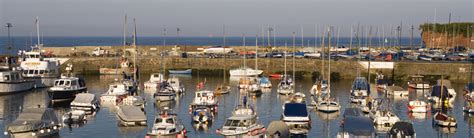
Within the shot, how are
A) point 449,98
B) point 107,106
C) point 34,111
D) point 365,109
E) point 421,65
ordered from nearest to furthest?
point 34,111
point 365,109
point 107,106
point 449,98
point 421,65

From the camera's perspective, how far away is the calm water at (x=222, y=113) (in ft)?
151

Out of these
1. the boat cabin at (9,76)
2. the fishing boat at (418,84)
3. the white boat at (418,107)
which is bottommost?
the white boat at (418,107)

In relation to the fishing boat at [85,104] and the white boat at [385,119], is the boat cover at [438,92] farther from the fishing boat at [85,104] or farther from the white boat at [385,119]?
the fishing boat at [85,104]

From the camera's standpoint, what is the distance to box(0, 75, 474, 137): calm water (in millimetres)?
46000

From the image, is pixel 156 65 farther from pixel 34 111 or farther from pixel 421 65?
pixel 34 111

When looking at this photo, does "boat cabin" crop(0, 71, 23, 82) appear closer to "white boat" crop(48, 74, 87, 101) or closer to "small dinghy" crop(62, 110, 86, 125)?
"white boat" crop(48, 74, 87, 101)

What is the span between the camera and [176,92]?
68.1 metres

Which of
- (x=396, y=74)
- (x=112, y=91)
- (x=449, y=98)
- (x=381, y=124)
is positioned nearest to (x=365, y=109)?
(x=381, y=124)

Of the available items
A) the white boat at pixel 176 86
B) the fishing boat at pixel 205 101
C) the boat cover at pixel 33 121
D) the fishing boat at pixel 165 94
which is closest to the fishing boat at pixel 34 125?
the boat cover at pixel 33 121

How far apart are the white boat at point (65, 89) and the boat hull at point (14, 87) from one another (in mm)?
7221

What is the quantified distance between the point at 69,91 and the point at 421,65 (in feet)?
138

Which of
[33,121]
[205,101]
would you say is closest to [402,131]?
[205,101]

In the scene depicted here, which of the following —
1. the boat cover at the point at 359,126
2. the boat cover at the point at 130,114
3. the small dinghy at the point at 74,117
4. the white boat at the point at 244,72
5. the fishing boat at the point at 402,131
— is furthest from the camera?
the white boat at the point at 244,72

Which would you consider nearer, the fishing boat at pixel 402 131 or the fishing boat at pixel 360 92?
the fishing boat at pixel 402 131
